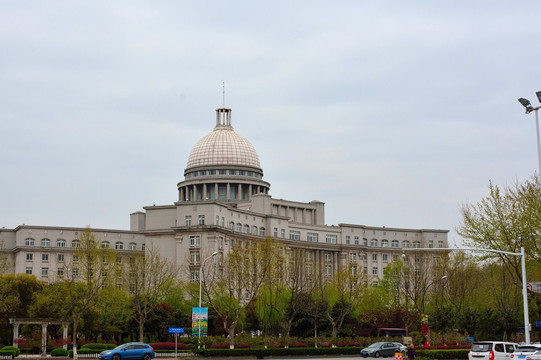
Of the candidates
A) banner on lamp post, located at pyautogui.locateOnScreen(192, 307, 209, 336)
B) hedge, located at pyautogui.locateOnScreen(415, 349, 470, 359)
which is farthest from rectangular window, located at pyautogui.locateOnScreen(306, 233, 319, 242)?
hedge, located at pyautogui.locateOnScreen(415, 349, 470, 359)

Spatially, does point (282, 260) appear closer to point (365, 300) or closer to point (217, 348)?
point (365, 300)

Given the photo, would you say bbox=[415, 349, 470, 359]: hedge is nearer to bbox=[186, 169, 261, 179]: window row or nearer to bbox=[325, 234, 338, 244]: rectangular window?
bbox=[325, 234, 338, 244]: rectangular window

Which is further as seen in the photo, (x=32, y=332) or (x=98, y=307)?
(x=98, y=307)

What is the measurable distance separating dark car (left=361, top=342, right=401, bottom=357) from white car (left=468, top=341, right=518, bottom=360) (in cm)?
2267

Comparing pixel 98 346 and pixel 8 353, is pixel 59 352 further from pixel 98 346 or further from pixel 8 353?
pixel 98 346

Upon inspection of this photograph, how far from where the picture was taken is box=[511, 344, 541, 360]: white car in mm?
36219

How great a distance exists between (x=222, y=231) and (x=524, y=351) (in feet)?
223

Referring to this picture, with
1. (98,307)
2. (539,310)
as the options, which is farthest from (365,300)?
(98,307)

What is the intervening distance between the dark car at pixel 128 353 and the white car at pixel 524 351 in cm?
2539

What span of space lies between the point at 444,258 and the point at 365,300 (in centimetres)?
1048

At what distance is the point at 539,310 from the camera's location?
68.4 meters

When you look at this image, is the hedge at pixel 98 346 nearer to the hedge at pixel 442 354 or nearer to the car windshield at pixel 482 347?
the hedge at pixel 442 354

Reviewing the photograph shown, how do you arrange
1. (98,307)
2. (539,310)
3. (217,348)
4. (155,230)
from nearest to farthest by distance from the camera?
1. (217,348)
2. (539,310)
3. (98,307)
4. (155,230)

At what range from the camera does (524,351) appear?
37344 millimetres
